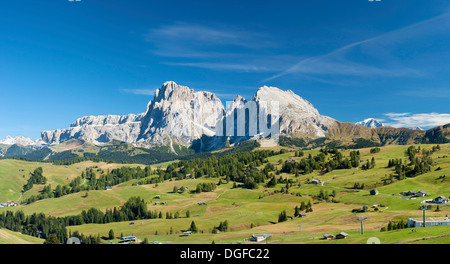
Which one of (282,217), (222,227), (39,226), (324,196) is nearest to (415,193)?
(324,196)

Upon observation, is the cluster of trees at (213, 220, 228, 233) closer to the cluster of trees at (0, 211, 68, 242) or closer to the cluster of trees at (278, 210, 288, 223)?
the cluster of trees at (278, 210, 288, 223)

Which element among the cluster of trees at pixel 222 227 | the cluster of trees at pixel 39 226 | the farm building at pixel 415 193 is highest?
the farm building at pixel 415 193

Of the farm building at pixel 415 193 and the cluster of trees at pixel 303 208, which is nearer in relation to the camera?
the farm building at pixel 415 193

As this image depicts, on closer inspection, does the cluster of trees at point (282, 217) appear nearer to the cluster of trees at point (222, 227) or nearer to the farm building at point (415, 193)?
the cluster of trees at point (222, 227)

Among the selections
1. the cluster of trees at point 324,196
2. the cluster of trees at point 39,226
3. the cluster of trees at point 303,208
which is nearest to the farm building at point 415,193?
the cluster of trees at point 324,196

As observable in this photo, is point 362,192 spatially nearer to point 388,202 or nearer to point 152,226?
point 388,202

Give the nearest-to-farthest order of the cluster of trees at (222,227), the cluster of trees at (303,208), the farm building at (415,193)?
1. the cluster of trees at (222,227)
2. the farm building at (415,193)
3. the cluster of trees at (303,208)

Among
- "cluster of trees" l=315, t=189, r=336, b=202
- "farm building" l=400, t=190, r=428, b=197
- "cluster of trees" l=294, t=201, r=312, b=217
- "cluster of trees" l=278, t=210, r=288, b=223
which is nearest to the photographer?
"farm building" l=400, t=190, r=428, b=197

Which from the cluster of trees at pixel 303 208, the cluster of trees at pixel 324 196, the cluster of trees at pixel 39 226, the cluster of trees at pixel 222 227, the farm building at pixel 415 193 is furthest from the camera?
the cluster of trees at pixel 324 196

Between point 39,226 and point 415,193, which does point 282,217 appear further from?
point 39,226

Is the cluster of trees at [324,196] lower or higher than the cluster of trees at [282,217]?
higher

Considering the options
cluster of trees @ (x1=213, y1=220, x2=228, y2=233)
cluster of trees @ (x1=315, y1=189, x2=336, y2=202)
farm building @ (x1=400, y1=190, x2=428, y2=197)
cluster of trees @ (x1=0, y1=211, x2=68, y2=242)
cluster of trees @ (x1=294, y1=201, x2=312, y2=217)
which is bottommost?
cluster of trees @ (x1=0, y1=211, x2=68, y2=242)

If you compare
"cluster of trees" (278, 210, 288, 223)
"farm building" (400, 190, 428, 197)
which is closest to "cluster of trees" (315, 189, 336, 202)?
"cluster of trees" (278, 210, 288, 223)
